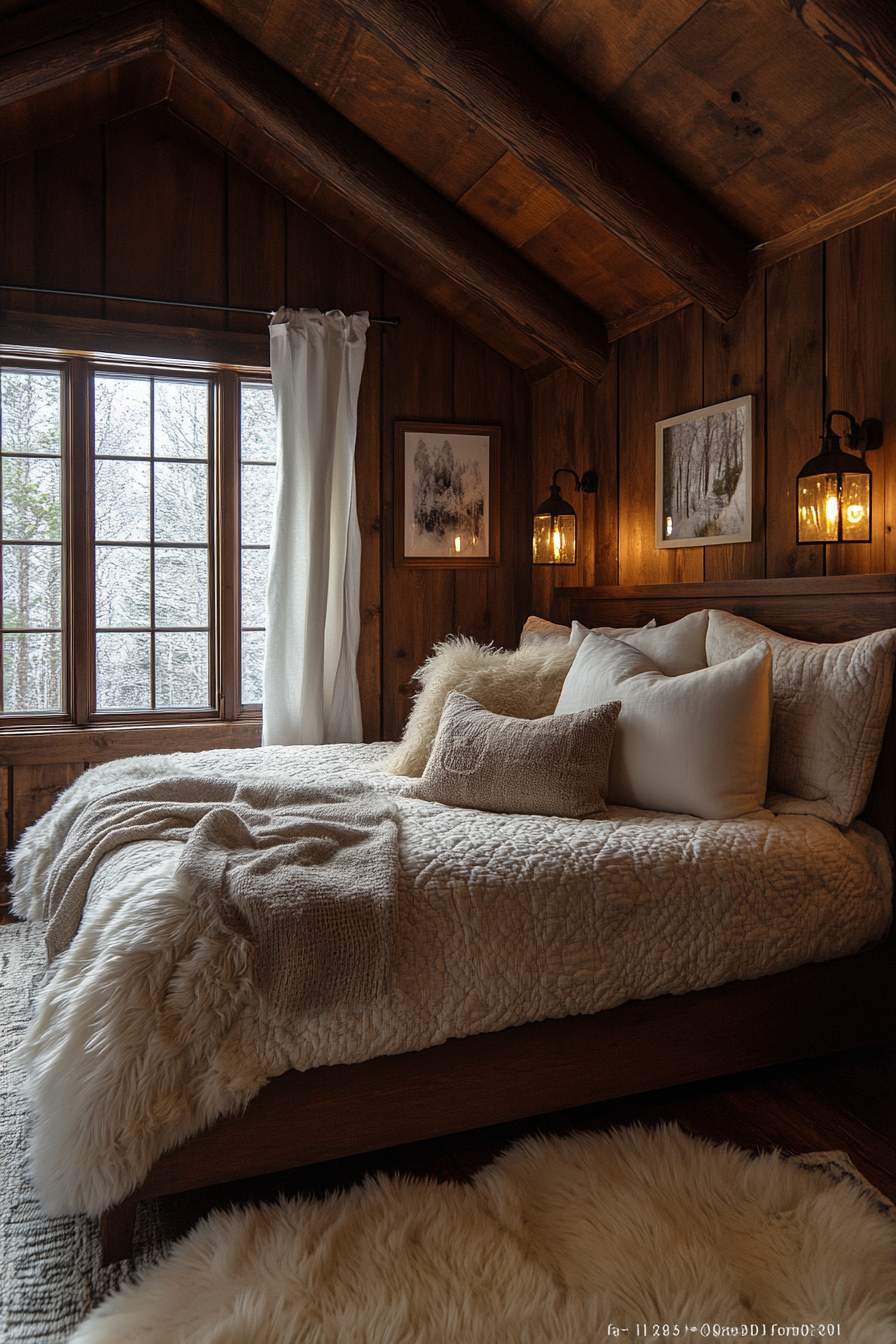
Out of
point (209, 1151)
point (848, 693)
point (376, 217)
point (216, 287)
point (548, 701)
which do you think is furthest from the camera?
point (216, 287)

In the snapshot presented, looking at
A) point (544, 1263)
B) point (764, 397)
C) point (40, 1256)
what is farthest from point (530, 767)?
point (764, 397)

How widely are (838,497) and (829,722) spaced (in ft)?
1.94

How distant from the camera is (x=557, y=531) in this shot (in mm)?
3371

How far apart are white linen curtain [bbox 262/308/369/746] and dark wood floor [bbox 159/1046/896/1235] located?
2038 millimetres

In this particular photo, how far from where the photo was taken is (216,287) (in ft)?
11.8

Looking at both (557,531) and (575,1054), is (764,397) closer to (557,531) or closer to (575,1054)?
(557,531)

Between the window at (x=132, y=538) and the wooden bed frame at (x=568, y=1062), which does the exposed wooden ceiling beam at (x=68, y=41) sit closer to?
the window at (x=132, y=538)

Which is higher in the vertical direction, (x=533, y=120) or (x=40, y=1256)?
(x=533, y=120)

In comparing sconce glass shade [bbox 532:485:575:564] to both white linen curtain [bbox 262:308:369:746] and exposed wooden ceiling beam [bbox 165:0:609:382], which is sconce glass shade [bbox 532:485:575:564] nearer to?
exposed wooden ceiling beam [bbox 165:0:609:382]

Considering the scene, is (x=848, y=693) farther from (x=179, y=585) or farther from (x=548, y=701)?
(x=179, y=585)

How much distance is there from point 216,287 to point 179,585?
1.20m

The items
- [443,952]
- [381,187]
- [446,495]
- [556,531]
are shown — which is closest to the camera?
[443,952]

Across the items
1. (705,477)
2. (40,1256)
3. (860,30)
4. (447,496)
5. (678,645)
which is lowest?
(40,1256)

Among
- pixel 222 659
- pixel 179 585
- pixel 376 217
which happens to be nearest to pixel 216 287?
pixel 376 217
